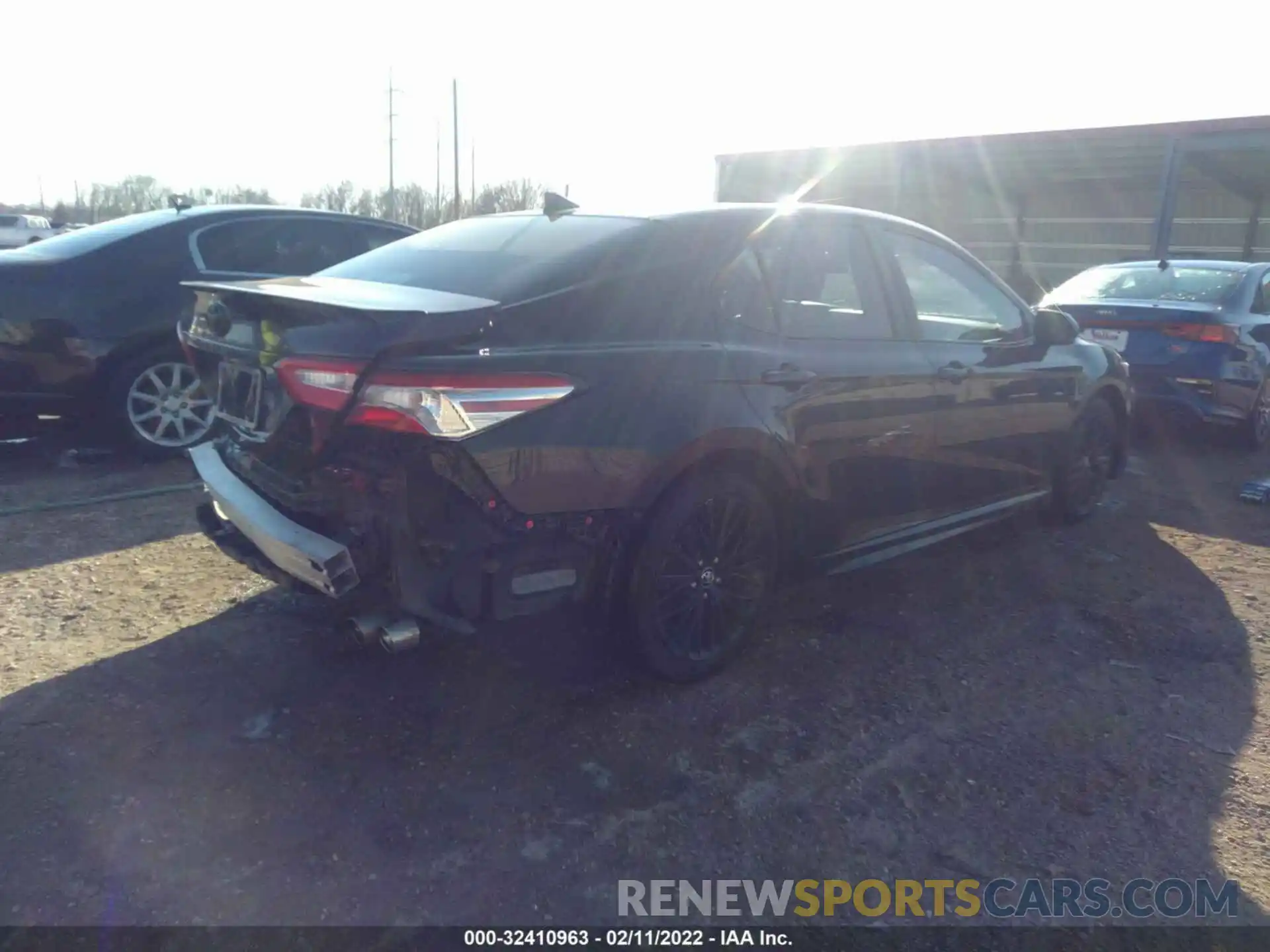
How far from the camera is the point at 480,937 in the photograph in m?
2.36

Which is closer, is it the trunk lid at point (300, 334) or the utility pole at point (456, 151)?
the trunk lid at point (300, 334)

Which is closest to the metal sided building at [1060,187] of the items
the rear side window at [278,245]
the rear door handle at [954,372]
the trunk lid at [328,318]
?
the rear side window at [278,245]

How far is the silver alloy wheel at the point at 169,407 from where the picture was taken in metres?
5.89

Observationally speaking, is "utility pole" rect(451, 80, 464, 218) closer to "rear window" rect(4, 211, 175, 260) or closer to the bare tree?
the bare tree

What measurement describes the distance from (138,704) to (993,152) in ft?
77.3

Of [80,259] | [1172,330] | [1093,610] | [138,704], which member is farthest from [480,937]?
[1172,330]

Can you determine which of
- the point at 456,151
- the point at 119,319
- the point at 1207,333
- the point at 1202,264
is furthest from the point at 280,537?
the point at 456,151

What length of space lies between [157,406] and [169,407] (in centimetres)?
6

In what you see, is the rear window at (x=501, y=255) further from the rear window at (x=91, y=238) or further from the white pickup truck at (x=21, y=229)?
the white pickup truck at (x=21, y=229)

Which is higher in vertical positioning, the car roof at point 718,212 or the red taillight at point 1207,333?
the car roof at point 718,212

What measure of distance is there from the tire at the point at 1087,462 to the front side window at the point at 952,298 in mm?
838

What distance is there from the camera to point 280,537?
9.71 feet

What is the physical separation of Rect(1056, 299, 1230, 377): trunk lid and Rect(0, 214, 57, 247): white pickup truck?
24.5 m

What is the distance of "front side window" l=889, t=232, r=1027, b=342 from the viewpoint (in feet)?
14.2
